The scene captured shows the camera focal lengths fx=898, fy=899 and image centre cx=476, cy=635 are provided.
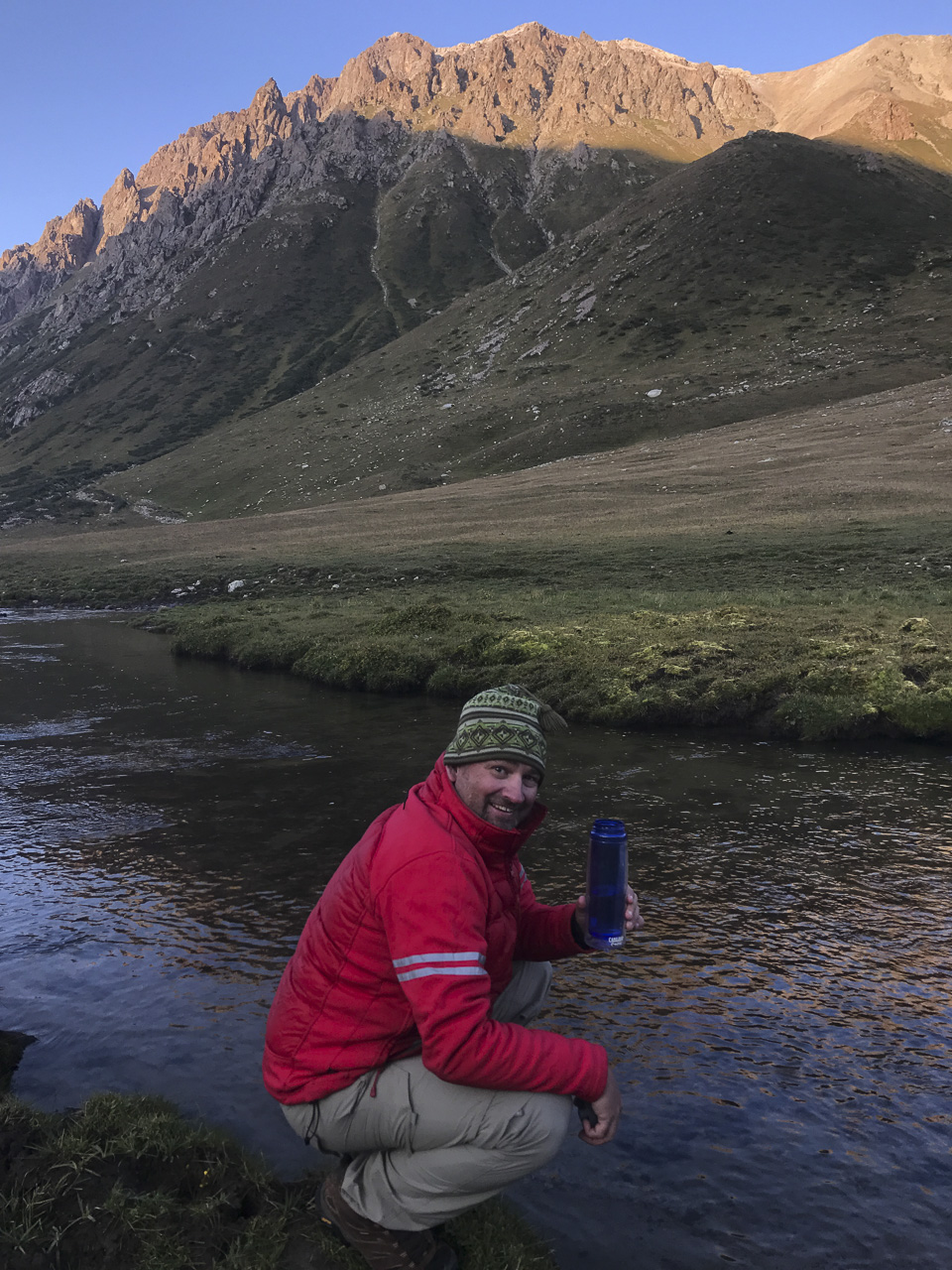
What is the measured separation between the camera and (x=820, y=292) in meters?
154

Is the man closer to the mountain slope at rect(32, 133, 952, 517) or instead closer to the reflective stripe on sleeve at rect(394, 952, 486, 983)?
the reflective stripe on sleeve at rect(394, 952, 486, 983)

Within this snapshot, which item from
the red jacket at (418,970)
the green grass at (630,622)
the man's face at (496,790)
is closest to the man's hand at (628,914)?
the red jacket at (418,970)

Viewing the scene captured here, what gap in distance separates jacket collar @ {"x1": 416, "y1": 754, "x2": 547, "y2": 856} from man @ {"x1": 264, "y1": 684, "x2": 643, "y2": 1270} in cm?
1

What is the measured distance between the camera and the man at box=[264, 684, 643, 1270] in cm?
500

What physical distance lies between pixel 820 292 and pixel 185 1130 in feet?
562

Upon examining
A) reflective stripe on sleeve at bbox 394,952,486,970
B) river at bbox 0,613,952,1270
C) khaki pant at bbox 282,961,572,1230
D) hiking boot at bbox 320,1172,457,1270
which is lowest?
river at bbox 0,613,952,1270

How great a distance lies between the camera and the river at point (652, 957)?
656cm

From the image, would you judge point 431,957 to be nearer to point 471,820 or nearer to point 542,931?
point 471,820

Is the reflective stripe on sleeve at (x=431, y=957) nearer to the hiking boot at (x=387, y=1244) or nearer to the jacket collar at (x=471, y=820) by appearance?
the jacket collar at (x=471, y=820)

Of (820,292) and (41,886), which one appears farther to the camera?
(820,292)

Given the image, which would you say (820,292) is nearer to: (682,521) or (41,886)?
(682,521)

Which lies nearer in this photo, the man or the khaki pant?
the man

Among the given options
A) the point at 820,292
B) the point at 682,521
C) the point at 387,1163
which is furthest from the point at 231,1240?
the point at 820,292

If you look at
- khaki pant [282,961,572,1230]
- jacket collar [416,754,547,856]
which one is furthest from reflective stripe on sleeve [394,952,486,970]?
khaki pant [282,961,572,1230]
